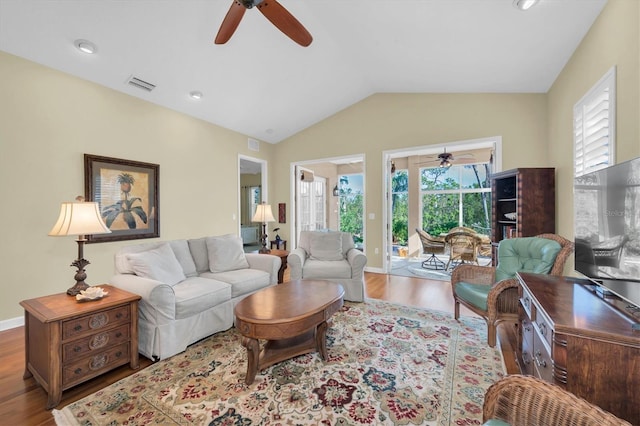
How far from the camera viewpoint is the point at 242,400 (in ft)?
5.74

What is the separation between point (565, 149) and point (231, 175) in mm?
5052

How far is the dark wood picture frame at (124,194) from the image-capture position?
131 inches

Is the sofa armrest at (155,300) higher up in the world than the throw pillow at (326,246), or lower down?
lower down

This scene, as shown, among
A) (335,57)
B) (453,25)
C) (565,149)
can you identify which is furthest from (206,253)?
(565,149)

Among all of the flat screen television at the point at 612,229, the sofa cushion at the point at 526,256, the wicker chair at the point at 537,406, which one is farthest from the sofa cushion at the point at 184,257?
the flat screen television at the point at 612,229

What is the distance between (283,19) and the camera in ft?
6.92

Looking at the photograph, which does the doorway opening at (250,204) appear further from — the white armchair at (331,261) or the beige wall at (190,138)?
the white armchair at (331,261)

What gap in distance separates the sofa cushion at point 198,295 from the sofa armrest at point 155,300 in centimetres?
9

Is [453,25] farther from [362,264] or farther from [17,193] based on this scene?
[17,193]

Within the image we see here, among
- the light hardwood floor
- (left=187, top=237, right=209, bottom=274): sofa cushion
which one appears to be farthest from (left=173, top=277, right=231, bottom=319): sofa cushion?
the light hardwood floor

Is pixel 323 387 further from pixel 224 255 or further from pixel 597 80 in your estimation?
pixel 597 80

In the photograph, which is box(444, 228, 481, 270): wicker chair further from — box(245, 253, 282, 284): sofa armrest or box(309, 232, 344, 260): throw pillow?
box(245, 253, 282, 284): sofa armrest

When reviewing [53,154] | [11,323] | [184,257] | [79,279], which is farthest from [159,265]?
[53,154]

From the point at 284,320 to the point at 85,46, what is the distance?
3456 mm
